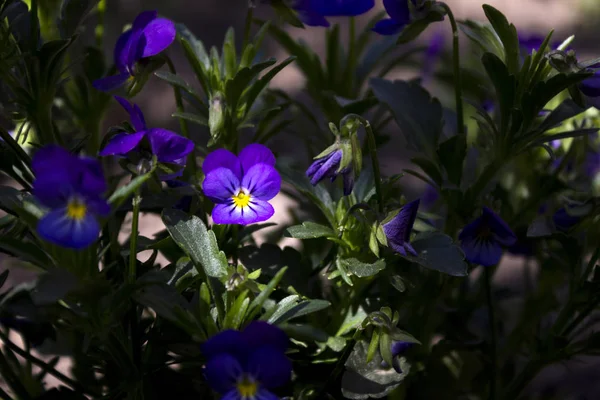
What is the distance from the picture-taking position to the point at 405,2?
846mm

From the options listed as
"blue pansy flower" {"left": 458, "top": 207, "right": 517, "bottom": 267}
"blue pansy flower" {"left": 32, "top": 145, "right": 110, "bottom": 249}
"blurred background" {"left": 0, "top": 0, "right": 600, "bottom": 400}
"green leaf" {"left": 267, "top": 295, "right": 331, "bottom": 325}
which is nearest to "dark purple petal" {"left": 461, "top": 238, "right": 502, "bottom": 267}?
"blue pansy flower" {"left": 458, "top": 207, "right": 517, "bottom": 267}

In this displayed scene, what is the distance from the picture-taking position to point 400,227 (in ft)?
2.41

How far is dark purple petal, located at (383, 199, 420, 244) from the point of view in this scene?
0.73 m

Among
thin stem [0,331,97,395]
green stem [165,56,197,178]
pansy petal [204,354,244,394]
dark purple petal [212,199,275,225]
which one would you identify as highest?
green stem [165,56,197,178]

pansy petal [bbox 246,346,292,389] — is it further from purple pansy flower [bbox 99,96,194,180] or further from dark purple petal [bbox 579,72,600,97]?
dark purple petal [bbox 579,72,600,97]

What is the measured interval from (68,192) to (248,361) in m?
0.22

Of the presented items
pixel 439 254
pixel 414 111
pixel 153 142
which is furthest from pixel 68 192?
pixel 414 111

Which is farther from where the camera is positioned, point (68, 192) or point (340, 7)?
point (340, 7)

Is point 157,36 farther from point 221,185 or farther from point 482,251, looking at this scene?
point 482,251

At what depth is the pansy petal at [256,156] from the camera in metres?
0.78

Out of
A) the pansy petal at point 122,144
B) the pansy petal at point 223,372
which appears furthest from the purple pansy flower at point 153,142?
the pansy petal at point 223,372

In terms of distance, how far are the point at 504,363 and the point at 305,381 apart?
1.19 ft

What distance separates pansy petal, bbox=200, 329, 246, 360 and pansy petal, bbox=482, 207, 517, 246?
0.33 metres

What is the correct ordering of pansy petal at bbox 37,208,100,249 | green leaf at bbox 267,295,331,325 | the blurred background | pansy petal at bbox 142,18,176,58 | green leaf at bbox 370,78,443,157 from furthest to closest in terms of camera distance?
the blurred background → green leaf at bbox 370,78,443,157 → pansy petal at bbox 142,18,176,58 → green leaf at bbox 267,295,331,325 → pansy petal at bbox 37,208,100,249
